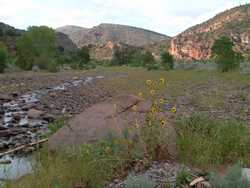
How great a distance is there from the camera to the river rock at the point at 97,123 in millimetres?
7887

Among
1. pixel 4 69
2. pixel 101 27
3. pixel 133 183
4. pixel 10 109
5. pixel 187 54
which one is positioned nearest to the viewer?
pixel 133 183

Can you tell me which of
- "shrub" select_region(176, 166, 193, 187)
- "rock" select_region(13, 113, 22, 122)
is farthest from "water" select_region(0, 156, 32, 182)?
"rock" select_region(13, 113, 22, 122)

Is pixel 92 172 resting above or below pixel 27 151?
above

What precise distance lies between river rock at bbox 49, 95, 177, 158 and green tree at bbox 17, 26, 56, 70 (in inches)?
2085

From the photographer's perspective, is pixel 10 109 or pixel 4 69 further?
pixel 4 69

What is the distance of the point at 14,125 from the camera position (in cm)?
1378

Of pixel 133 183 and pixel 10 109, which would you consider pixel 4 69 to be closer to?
pixel 10 109

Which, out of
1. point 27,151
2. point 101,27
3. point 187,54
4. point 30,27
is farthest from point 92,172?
point 101,27

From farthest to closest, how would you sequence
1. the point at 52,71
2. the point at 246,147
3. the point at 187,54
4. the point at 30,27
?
the point at 187,54
the point at 30,27
the point at 52,71
the point at 246,147

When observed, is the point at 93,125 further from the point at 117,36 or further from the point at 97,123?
the point at 117,36

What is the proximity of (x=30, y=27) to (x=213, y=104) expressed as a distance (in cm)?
5037

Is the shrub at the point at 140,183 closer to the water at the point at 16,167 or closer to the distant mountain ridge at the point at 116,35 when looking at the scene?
the water at the point at 16,167

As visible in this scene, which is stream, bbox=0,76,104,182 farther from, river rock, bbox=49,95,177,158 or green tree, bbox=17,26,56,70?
green tree, bbox=17,26,56,70

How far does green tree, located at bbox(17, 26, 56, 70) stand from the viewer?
60.5 metres
